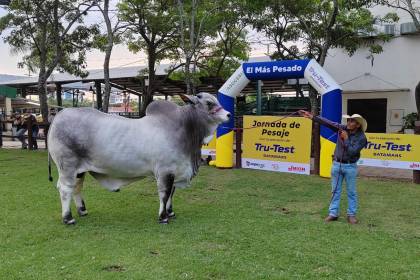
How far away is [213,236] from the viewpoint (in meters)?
5.87

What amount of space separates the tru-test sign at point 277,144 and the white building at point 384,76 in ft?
33.9

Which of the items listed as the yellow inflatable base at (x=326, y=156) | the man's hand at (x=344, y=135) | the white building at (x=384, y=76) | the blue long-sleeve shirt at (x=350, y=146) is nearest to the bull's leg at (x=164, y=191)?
the blue long-sleeve shirt at (x=350, y=146)

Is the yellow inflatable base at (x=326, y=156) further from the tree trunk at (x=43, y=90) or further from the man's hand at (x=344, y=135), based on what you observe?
the tree trunk at (x=43, y=90)

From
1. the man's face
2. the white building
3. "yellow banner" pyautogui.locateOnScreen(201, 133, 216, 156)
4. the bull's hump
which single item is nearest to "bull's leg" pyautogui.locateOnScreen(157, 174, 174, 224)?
the bull's hump

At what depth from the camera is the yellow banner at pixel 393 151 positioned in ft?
31.6

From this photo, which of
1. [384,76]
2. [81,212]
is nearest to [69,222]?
[81,212]

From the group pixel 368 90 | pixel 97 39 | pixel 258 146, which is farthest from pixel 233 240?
pixel 368 90

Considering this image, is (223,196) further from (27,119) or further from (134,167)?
(27,119)

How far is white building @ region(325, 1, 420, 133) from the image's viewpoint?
63.3 ft

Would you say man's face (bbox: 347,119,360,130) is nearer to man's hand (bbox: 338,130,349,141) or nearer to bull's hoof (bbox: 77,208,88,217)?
man's hand (bbox: 338,130,349,141)

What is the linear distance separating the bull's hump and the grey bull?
0.05 meters

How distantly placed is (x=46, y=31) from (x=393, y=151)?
12334mm

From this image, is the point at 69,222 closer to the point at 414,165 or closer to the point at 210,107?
the point at 210,107

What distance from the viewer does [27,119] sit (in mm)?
17469
